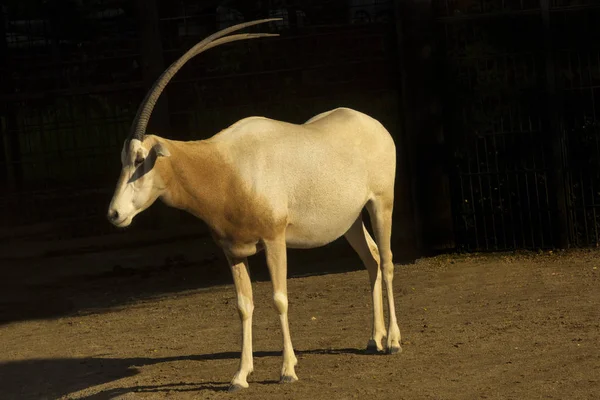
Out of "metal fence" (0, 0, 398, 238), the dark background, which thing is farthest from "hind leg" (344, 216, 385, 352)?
"metal fence" (0, 0, 398, 238)

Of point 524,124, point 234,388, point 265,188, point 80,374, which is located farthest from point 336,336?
point 524,124

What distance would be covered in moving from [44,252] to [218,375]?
6480 mm

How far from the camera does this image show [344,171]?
7.93 meters

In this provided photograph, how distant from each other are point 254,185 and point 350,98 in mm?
6773

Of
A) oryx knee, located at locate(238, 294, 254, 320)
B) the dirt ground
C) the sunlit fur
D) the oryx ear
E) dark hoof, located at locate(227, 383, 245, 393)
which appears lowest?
the dirt ground

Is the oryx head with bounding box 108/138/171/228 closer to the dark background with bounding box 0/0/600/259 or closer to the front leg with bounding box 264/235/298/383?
the front leg with bounding box 264/235/298/383

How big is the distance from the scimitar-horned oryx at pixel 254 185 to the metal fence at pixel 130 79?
18.8ft

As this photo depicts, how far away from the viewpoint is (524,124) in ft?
41.8

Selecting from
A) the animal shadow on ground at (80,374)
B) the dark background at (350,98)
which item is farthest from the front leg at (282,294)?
the dark background at (350,98)

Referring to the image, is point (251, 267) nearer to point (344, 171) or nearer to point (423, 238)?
point (423, 238)

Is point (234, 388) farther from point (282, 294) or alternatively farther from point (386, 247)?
point (386, 247)

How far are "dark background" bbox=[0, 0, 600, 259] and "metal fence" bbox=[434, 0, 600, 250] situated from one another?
0.6 inches

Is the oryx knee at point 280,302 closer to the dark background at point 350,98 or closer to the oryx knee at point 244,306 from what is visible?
the oryx knee at point 244,306

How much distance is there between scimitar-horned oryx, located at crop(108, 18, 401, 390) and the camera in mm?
7098
